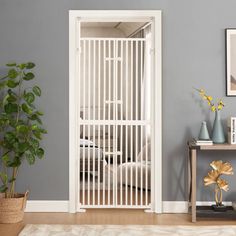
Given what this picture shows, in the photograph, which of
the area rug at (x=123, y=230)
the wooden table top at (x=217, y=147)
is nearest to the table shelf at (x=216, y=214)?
the area rug at (x=123, y=230)

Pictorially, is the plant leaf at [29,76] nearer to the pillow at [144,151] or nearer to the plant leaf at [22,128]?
the plant leaf at [22,128]

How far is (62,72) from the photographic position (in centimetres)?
552

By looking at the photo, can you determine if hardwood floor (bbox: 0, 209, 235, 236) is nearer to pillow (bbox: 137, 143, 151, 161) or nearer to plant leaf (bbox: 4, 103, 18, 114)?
pillow (bbox: 137, 143, 151, 161)

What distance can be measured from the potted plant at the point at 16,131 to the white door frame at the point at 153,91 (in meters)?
0.40

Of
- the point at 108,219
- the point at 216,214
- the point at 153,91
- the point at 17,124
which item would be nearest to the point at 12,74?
the point at 17,124

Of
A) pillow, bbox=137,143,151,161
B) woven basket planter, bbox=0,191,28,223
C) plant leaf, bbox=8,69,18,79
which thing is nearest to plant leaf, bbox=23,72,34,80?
plant leaf, bbox=8,69,18,79

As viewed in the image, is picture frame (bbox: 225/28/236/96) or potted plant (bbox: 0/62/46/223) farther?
picture frame (bbox: 225/28/236/96)

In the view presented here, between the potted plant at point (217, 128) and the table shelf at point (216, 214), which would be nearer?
the table shelf at point (216, 214)

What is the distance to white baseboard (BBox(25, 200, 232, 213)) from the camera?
18.1 feet

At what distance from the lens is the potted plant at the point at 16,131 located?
506 centimetres

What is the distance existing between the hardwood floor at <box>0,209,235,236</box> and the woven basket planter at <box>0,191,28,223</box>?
A: 0.27ft

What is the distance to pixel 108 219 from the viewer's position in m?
5.27

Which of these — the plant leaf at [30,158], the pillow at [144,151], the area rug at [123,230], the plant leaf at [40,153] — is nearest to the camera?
the area rug at [123,230]

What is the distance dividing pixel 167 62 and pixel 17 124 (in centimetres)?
175
